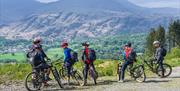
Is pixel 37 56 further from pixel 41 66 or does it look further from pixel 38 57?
pixel 41 66

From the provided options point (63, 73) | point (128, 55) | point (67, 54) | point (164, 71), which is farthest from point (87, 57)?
point (164, 71)

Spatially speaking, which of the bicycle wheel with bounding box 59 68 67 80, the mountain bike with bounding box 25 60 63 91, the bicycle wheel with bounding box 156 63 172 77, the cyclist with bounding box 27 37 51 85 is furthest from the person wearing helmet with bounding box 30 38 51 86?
the bicycle wheel with bounding box 156 63 172 77

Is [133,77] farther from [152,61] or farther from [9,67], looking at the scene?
[9,67]

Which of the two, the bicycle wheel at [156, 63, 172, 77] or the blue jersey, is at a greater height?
the blue jersey

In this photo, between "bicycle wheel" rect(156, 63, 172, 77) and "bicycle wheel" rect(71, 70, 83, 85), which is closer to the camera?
"bicycle wheel" rect(71, 70, 83, 85)

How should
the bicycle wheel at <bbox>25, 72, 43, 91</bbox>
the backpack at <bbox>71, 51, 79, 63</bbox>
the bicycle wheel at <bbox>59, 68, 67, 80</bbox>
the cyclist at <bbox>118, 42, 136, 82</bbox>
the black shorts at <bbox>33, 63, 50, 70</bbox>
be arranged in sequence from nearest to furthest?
the bicycle wheel at <bbox>25, 72, 43, 91</bbox>
the black shorts at <bbox>33, 63, 50, 70</bbox>
the backpack at <bbox>71, 51, 79, 63</bbox>
the bicycle wheel at <bbox>59, 68, 67, 80</bbox>
the cyclist at <bbox>118, 42, 136, 82</bbox>

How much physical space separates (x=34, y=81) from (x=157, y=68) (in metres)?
7.29

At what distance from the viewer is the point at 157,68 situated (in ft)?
75.4

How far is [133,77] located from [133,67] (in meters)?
0.43

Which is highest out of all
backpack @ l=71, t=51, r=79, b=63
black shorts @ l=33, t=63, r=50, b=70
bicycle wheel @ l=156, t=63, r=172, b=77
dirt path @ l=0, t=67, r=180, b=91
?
backpack @ l=71, t=51, r=79, b=63

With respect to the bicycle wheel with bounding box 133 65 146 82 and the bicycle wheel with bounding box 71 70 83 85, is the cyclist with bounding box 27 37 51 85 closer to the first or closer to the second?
the bicycle wheel with bounding box 71 70 83 85

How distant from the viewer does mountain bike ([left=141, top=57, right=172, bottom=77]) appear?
2292cm

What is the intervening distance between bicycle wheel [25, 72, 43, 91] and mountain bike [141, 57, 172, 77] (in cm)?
668

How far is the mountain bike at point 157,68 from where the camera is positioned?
75.2ft
